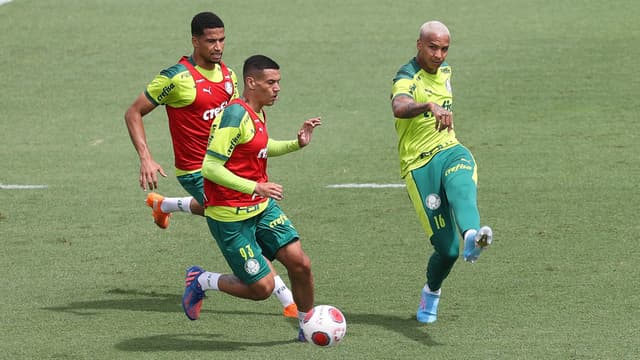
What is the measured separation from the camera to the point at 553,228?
1395cm

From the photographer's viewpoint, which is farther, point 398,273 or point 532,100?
point 532,100

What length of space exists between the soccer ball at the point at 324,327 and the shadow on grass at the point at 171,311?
0.65m

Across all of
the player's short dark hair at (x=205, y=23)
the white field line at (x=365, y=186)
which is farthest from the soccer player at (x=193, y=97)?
the white field line at (x=365, y=186)

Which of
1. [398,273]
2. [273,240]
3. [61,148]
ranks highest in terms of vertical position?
[273,240]

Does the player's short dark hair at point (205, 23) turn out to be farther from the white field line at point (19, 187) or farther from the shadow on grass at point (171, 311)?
the white field line at point (19, 187)

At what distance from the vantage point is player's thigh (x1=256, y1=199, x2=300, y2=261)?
34.6ft

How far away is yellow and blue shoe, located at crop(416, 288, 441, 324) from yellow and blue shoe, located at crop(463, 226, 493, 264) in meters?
0.80

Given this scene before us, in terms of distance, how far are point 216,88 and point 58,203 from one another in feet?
14.5

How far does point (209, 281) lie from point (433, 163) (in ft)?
6.91

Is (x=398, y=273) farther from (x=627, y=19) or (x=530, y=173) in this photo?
(x=627, y=19)

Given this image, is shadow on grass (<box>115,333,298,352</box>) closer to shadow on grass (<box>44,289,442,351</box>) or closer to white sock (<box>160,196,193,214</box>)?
shadow on grass (<box>44,289,442,351</box>)

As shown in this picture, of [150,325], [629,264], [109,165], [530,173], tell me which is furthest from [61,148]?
[629,264]

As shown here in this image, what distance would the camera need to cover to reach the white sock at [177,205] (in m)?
12.9

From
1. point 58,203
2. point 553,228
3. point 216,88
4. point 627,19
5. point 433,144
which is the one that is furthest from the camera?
point 627,19
